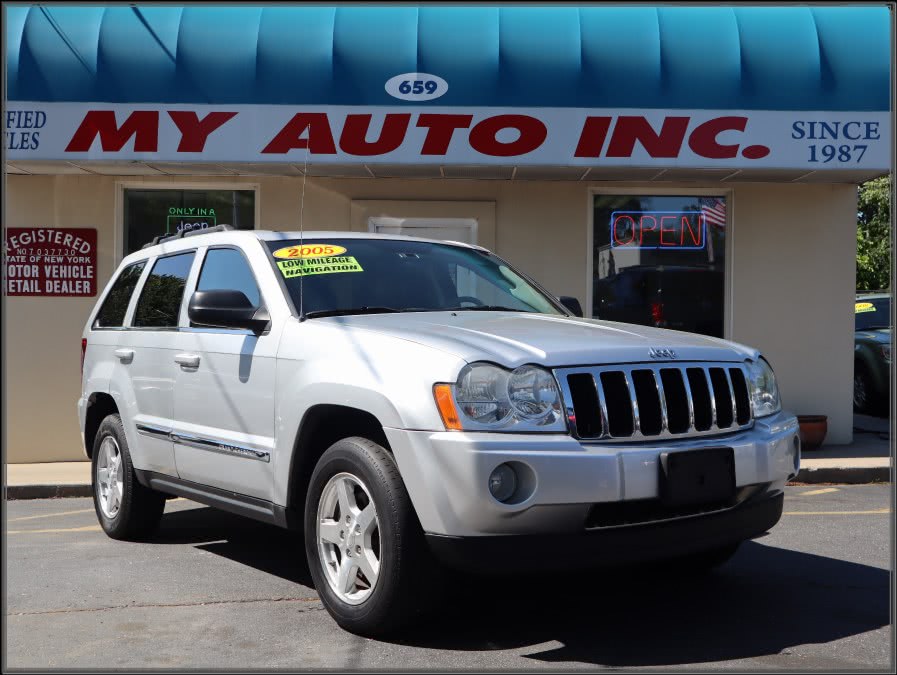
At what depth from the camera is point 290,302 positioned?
4848 mm

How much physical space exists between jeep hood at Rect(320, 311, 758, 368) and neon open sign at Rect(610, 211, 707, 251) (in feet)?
20.9

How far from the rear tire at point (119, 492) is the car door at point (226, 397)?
0.83 metres

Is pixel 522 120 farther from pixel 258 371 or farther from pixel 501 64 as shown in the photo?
pixel 258 371

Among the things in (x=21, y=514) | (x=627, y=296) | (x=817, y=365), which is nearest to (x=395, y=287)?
(x=21, y=514)

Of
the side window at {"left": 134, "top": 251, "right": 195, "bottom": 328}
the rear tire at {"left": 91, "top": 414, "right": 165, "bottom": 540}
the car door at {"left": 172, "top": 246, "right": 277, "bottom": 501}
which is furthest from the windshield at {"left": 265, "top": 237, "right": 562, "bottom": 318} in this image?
the rear tire at {"left": 91, "top": 414, "right": 165, "bottom": 540}

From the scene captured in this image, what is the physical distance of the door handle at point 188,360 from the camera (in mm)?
5328

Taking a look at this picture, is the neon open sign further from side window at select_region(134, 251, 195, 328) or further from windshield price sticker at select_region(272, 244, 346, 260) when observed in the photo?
windshield price sticker at select_region(272, 244, 346, 260)

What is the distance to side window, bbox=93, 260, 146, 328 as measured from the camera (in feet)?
21.5

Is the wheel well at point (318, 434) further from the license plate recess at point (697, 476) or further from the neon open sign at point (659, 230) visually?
the neon open sign at point (659, 230)

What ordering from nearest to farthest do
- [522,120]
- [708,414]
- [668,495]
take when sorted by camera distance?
[668,495] < [708,414] < [522,120]

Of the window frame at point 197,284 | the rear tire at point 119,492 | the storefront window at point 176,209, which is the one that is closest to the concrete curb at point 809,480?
the rear tire at point 119,492

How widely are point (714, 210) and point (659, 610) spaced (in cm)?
743

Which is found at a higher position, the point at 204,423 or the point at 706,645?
the point at 204,423

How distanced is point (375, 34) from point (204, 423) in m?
5.95
